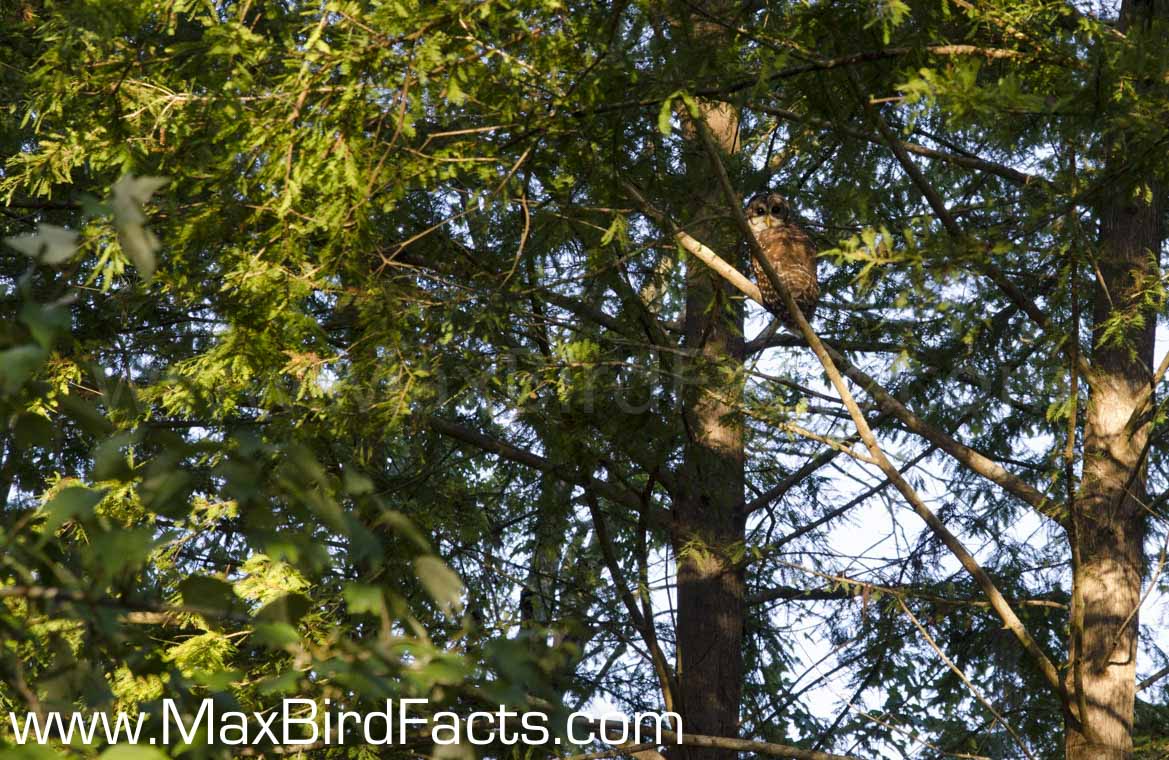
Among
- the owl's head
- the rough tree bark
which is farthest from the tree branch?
the rough tree bark

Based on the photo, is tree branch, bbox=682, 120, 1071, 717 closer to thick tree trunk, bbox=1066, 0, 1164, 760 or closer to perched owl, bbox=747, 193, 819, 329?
thick tree trunk, bbox=1066, 0, 1164, 760

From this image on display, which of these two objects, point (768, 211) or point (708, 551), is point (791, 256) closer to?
point (768, 211)

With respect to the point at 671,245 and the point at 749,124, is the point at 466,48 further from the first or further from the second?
the point at 749,124

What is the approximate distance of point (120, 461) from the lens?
5.61 feet

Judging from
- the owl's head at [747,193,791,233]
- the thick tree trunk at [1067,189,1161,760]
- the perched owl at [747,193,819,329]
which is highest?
the owl's head at [747,193,791,233]

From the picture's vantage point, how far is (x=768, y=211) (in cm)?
562

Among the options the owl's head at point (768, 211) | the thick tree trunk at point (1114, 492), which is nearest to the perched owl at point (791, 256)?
the owl's head at point (768, 211)

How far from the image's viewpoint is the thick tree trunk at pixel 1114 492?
466 centimetres

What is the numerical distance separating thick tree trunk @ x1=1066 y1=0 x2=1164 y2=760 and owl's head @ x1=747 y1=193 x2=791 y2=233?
1363mm

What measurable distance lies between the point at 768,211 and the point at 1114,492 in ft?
6.25

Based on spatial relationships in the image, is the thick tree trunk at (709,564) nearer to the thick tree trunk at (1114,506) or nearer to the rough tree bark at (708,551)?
the rough tree bark at (708,551)

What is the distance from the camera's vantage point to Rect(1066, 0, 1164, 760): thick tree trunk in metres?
4.66

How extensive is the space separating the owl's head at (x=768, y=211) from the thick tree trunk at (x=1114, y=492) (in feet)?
4.47

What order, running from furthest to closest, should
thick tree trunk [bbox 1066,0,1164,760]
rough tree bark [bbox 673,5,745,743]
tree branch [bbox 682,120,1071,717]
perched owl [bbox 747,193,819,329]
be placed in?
rough tree bark [bbox 673,5,745,743] < perched owl [bbox 747,193,819,329] < thick tree trunk [bbox 1066,0,1164,760] < tree branch [bbox 682,120,1071,717]
